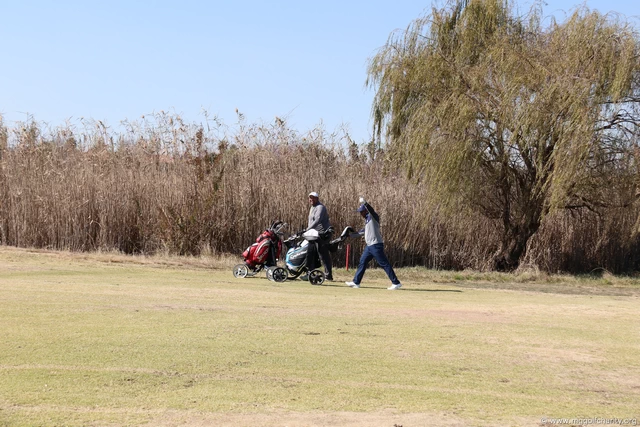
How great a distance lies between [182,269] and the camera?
68.7 feet

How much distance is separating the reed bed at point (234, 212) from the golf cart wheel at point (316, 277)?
736cm

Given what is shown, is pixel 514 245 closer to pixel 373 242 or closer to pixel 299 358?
pixel 373 242

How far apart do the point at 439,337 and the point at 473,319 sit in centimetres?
219

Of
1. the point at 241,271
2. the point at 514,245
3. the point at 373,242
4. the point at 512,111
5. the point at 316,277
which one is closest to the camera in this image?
the point at 373,242

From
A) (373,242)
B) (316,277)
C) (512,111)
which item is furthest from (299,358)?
(512,111)

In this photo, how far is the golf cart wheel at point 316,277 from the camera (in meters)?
17.9

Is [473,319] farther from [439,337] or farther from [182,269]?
[182,269]

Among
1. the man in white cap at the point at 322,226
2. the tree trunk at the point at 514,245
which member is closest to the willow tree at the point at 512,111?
the tree trunk at the point at 514,245

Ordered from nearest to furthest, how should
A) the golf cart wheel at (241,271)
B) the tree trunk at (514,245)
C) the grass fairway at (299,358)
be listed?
1. the grass fairway at (299,358)
2. the golf cart wheel at (241,271)
3. the tree trunk at (514,245)

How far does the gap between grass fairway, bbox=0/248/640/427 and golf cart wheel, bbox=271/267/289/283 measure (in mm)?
2353

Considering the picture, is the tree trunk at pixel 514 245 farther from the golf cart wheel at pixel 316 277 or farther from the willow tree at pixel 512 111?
the golf cart wheel at pixel 316 277

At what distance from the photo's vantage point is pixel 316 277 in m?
17.9

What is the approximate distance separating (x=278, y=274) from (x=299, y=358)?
30.9ft

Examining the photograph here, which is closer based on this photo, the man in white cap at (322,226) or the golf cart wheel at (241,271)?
the man in white cap at (322,226)
